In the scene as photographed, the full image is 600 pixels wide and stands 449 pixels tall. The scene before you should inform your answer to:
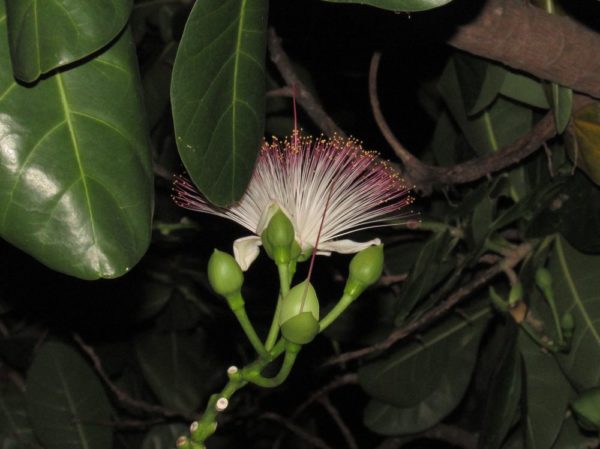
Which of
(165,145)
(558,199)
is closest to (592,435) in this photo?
(558,199)

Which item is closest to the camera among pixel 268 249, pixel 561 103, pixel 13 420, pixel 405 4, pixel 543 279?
pixel 405 4

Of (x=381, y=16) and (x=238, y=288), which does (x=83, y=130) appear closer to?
(x=238, y=288)

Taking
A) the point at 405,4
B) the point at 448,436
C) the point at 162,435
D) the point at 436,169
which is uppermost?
the point at 405,4

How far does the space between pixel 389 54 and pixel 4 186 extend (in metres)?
1.36

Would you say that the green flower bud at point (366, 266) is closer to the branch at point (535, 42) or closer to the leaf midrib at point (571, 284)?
the branch at point (535, 42)

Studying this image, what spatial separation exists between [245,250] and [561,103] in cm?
56

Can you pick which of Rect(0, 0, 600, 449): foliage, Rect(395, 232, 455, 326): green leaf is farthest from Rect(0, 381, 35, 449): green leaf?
Rect(395, 232, 455, 326): green leaf

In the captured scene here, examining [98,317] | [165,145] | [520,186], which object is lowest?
[98,317]

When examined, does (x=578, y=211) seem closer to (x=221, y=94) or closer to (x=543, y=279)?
(x=543, y=279)

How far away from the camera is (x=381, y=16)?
131 centimetres

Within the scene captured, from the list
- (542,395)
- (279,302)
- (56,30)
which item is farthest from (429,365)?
(56,30)

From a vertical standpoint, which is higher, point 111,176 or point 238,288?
point 111,176

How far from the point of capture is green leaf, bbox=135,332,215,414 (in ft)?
7.29

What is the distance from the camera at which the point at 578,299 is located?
1644 millimetres
